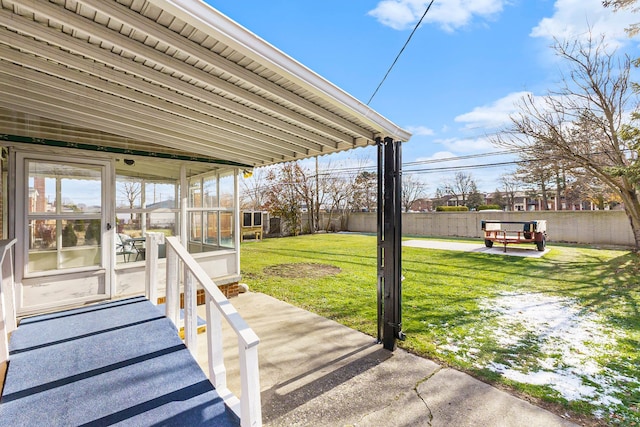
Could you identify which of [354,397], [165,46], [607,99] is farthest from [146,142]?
[607,99]

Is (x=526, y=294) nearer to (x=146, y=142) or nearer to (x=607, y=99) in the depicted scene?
(x=146, y=142)

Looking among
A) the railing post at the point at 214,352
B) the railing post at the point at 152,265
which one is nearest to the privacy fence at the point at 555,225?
the railing post at the point at 152,265

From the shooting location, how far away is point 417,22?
14.9ft

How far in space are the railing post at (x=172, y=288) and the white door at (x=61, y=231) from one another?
5.11ft

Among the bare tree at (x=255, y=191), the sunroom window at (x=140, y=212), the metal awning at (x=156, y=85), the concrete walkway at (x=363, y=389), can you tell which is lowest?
the concrete walkway at (x=363, y=389)

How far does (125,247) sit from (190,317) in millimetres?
2352

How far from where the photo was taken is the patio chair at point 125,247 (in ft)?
13.1

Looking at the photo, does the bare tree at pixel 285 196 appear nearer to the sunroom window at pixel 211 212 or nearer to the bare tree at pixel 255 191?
the bare tree at pixel 255 191

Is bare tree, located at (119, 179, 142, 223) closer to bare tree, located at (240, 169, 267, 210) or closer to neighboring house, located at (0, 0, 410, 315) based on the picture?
neighboring house, located at (0, 0, 410, 315)

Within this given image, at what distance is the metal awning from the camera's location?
1.65 metres

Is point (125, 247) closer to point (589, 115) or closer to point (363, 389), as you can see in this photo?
point (363, 389)

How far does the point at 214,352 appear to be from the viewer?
1961 mm

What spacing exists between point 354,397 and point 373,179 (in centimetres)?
1862

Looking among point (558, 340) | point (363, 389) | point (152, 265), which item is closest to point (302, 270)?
point (152, 265)
